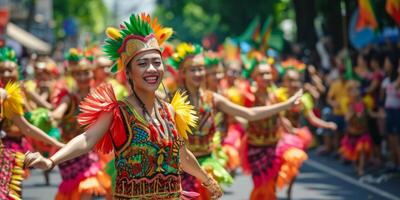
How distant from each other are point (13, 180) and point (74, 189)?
256cm

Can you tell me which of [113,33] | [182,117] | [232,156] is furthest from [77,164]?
[113,33]

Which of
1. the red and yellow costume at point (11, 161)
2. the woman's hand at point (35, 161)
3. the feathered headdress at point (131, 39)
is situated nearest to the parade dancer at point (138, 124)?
the feathered headdress at point (131, 39)

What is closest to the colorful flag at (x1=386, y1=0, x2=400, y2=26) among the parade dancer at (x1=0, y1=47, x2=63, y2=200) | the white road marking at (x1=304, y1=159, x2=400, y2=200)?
the white road marking at (x1=304, y1=159, x2=400, y2=200)

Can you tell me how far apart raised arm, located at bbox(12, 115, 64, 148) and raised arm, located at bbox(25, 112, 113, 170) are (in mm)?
2095

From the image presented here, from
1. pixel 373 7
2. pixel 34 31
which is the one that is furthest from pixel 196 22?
pixel 373 7

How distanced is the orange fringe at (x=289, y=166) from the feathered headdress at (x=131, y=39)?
18.4 ft

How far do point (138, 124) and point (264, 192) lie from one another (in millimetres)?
5399

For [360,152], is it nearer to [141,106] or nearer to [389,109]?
[389,109]

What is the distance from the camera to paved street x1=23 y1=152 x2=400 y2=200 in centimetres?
1497

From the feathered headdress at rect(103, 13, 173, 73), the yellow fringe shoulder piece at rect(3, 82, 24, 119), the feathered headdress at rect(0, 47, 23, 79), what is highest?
the feathered headdress at rect(0, 47, 23, 79)

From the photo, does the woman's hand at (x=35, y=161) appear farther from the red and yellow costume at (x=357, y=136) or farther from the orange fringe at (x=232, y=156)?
the red and yellow costume at (x=357, y=136)

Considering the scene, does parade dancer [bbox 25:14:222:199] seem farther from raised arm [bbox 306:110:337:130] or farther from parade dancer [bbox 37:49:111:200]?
raised arm [bbox 306:110:337:130]

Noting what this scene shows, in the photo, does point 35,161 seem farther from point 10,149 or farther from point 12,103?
point 10,149

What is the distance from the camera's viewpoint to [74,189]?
11.5 m
